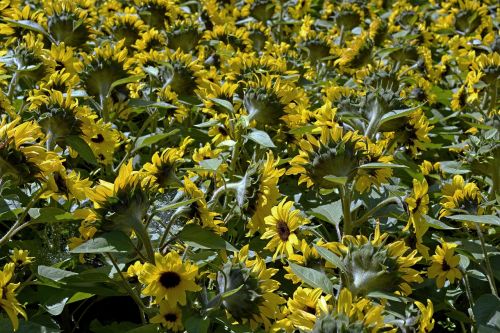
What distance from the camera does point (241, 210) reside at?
197 centimetres

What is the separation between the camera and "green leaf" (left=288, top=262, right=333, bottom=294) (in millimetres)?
1702

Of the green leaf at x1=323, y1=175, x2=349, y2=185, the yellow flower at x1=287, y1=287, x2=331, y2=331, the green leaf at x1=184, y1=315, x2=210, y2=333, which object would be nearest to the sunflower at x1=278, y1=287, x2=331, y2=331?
the yellow flower at x1=287, y1=287, x2=331, y2=331

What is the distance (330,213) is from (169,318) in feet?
2.64

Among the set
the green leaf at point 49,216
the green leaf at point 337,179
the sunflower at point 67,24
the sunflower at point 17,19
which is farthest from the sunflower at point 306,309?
the sunflower at point 17,19

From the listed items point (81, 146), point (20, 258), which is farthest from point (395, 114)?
point (20, 258)

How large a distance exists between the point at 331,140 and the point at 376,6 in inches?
192

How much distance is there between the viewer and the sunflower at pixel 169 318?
5.32 feet

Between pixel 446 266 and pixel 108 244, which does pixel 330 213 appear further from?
pixel 108 244

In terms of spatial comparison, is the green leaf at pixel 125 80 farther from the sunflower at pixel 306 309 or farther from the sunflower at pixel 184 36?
the sunflower at pixel 306 309

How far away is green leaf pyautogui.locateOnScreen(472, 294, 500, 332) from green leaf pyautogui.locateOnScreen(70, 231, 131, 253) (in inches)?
41.7

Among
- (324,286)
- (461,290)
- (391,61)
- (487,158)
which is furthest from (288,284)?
(391,61)

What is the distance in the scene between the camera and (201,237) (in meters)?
1.69

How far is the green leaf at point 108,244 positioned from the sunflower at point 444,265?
1.02m

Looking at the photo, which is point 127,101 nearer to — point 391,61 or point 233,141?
point 233,141
